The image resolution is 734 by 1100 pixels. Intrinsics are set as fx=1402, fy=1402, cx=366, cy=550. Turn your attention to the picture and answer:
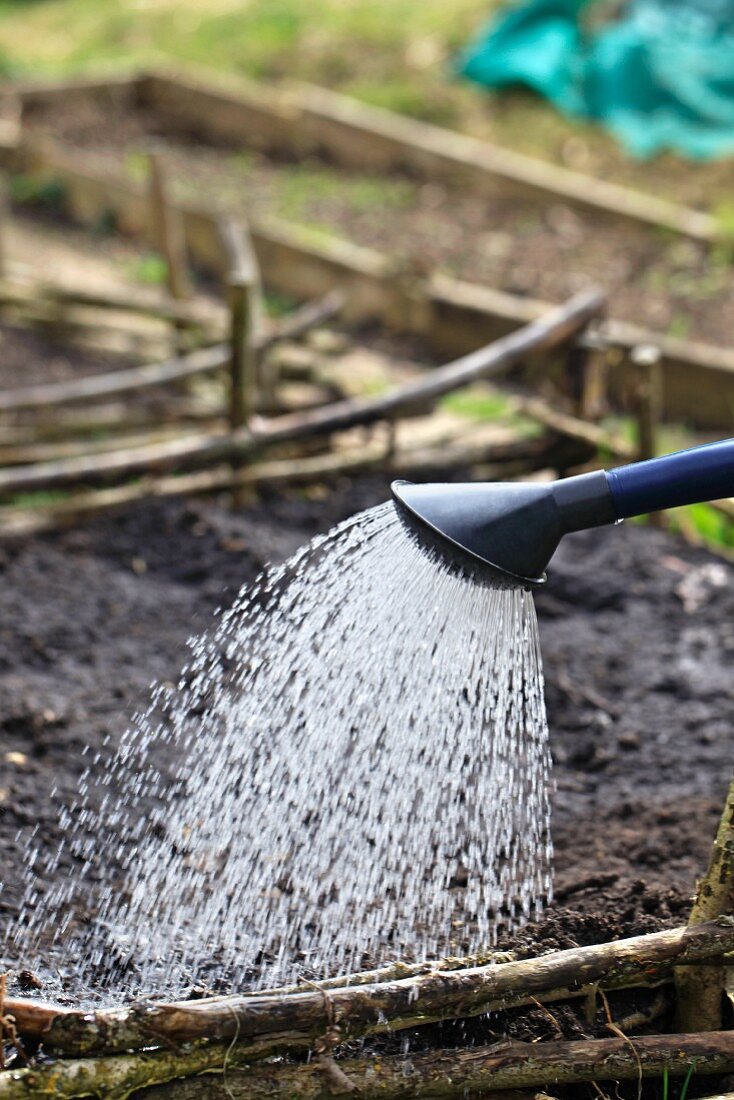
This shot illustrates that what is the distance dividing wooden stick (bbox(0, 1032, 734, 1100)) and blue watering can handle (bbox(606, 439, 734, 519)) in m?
1.03

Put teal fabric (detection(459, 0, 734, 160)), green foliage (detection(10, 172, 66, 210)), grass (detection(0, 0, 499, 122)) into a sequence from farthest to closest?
grass (detection(0, 0, 499, 122)) → teal fabric (detection(459, 0, 734, 160)) → green foliage (detection(10, 172, 66, 210))

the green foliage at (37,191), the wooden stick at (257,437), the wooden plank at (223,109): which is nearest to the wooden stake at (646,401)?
the wooden stick at (257,437)

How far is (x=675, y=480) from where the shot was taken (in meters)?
2.33

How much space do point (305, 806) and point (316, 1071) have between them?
1.13 meters

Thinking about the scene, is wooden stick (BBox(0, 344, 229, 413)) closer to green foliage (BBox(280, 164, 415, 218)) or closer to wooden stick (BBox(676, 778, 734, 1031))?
wooden stick (BBox(676, 778, 734, 1031))

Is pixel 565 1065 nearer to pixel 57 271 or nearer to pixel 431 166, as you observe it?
pixel 57 271

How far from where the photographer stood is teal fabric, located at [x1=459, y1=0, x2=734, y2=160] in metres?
10.7

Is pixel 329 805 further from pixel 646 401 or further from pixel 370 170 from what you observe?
pixel 370 170

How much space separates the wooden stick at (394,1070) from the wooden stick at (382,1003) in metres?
0.04

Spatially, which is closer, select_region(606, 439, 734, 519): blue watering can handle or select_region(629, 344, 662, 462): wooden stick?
select_region(606, 439, 734, 519): blue watering can handle

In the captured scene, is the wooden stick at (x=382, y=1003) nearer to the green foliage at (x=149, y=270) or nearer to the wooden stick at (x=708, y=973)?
the wooden stick at (x=708, y=973)

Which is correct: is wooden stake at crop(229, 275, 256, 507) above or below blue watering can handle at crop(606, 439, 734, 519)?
above

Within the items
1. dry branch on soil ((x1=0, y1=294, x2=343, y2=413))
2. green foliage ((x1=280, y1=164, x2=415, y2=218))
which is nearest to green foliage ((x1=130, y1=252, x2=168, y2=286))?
green foliage ((x1=280, y1=164, x2=415, y2=218))

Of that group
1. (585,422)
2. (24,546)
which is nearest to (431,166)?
(585,422)
